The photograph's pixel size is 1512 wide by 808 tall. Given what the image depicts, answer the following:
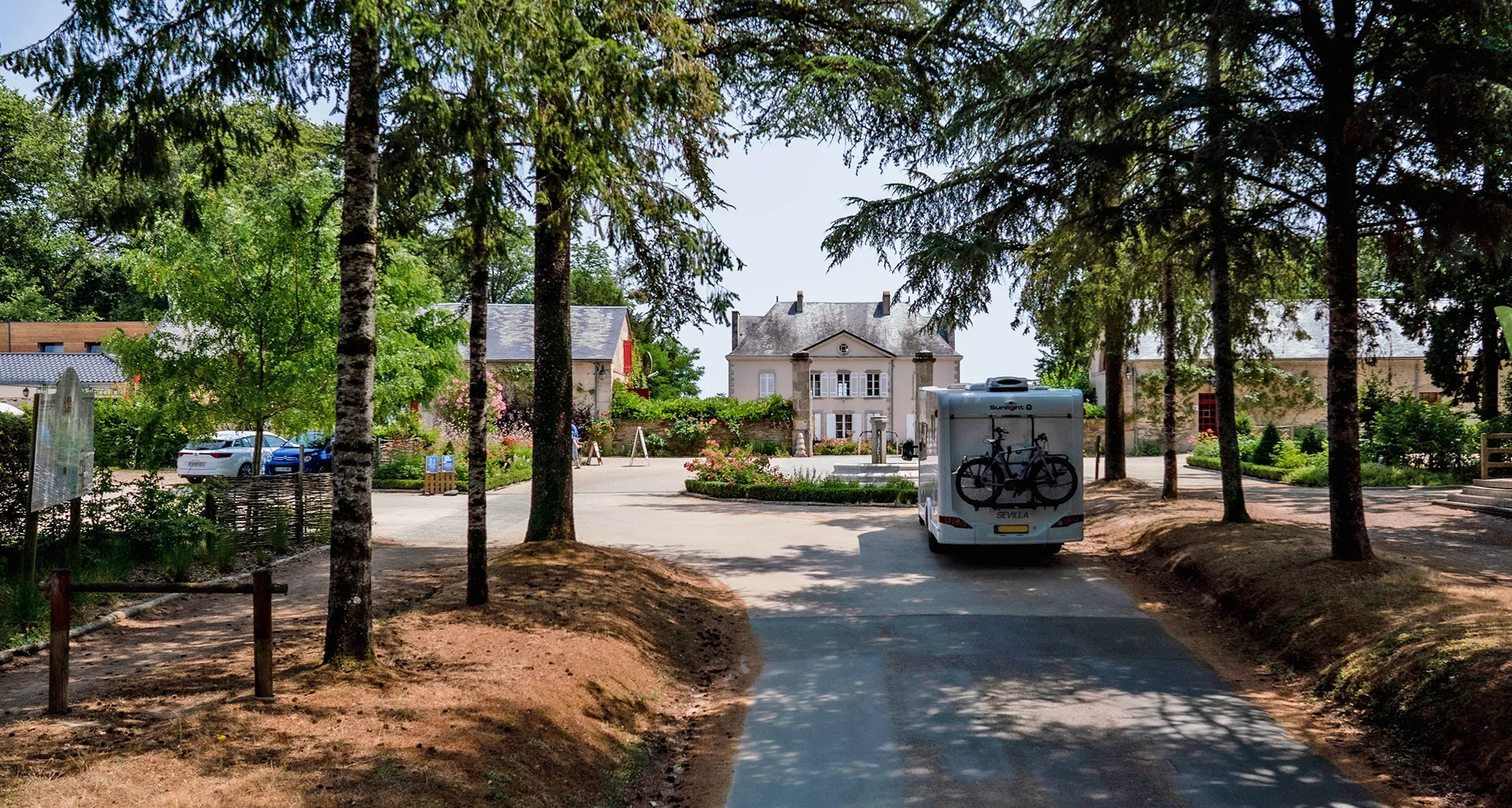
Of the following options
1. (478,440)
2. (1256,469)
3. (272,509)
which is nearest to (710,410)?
(1256,469)

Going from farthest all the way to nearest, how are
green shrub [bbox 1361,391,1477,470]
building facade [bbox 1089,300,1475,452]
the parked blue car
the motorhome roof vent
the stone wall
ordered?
the stone wall
building facade [bbox 1089,300,1475,452]
the parked blue car
green shrub [bbox 1361,391,1477,470]
the motorhome roof vent

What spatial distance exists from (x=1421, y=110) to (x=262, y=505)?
15019 mm

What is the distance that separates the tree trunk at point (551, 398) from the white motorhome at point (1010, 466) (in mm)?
5161

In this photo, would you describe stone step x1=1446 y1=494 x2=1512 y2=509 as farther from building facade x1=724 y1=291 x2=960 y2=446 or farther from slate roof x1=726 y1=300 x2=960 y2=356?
slate roof x1=726 y1=300 x2=960 y2=356

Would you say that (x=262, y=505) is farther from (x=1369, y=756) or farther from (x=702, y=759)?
(x=1369, y=756)

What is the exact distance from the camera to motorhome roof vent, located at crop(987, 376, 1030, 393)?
1448cm

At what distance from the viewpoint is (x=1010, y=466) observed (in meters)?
14.2

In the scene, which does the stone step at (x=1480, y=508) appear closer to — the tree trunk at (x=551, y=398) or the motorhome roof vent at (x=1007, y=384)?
the motorhome roof vent at (x=1007, y=384)

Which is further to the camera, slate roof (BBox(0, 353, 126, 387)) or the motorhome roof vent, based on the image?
slate roof (BBox(0, 353, 126, 387))

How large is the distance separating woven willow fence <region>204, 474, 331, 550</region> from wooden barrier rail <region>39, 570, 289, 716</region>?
7937mm

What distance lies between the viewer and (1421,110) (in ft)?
32.6

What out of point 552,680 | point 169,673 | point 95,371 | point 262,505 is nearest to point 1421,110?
point 552,680

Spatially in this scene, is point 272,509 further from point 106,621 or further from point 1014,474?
point 1014,474

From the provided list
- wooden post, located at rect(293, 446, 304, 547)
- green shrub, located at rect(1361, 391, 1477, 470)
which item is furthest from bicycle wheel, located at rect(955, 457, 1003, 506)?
green shrub, located at rect(1361, 391, 1477, 470)
